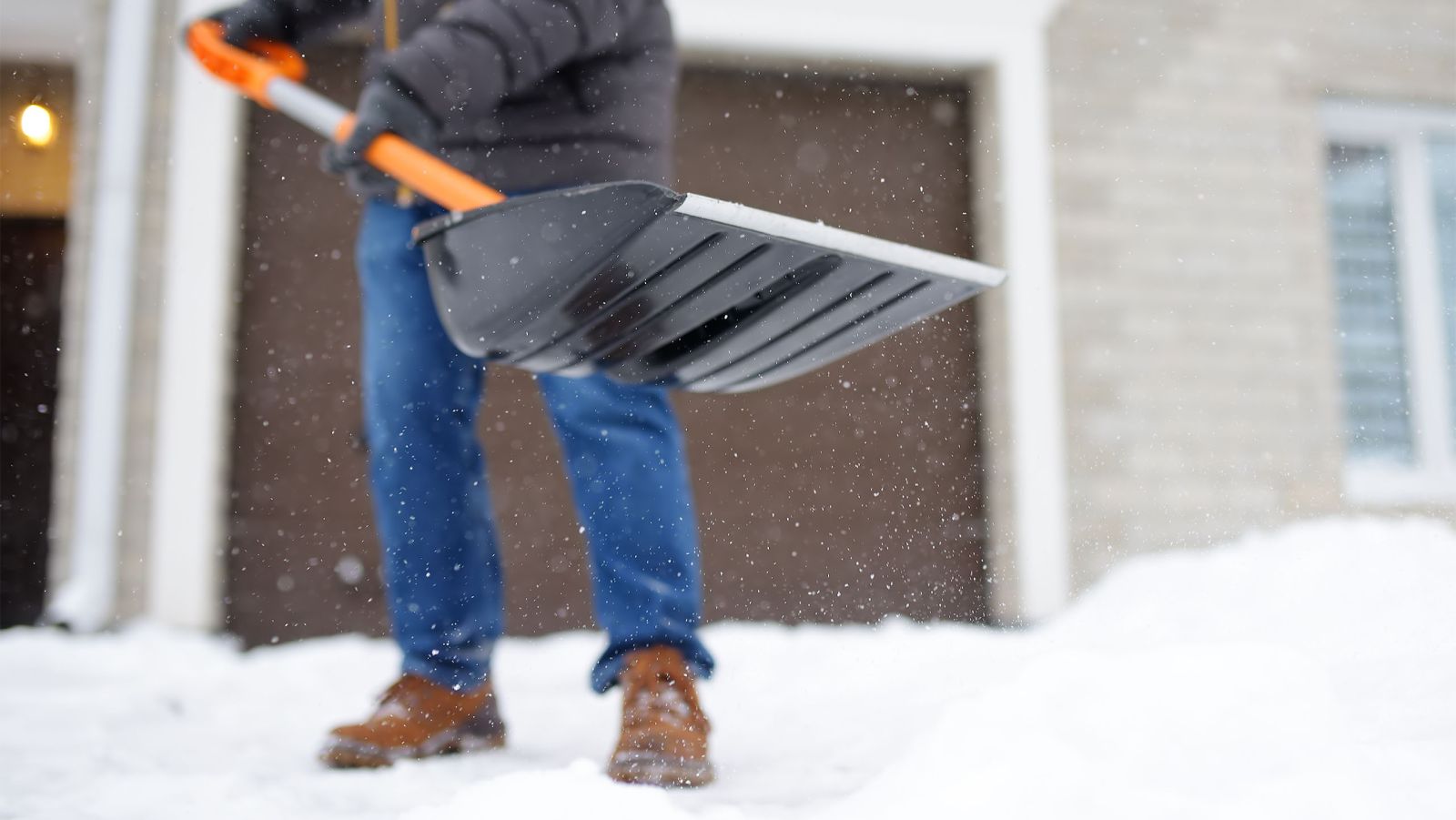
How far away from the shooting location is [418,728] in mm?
A: 1417

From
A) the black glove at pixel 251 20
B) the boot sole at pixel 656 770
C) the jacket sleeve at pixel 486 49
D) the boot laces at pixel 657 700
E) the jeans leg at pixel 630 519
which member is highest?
the black glove at pixel 251 20

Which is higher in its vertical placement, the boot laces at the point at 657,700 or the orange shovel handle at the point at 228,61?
the orange shovel handle at the point at 228,61

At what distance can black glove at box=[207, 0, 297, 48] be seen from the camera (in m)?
1.76

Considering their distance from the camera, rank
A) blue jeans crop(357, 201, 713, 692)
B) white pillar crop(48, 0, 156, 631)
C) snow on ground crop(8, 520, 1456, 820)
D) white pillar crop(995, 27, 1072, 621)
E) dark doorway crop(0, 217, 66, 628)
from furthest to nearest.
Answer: dark doorway crop(0, 217, 66, 628) < white pillar crop(995, 27, 1072, 621) < white pillar crop(48, 0, 156, 631) < blue jeans crop(357, 201, 713, 692) < snow on ground crop(8, 520, 1456, 820)

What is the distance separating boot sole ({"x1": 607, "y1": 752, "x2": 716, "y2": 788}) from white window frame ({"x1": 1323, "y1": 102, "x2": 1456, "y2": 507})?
3.76 meters

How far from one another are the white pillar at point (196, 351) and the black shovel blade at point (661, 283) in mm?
2034

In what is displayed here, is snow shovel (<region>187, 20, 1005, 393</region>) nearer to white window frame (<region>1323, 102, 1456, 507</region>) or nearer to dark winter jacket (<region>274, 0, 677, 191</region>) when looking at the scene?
dark winter jacket (<region>274, 0, 677, 191</region>)

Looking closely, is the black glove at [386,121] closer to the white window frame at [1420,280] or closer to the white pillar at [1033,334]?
the white pillar at [1033,334]

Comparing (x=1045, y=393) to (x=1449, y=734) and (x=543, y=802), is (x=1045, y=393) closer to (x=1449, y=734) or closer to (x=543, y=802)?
(x=1449, y=734)

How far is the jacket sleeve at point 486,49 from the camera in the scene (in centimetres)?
131

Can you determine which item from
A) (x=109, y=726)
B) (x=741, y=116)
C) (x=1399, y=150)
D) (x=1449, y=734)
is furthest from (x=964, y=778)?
(x=1399, y=150)

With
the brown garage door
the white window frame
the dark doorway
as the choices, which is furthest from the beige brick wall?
the dark doorway

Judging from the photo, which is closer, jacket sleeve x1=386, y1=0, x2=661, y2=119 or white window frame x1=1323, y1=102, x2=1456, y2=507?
jacket sleeve x1=386, y1=0, x2=661, y2=119

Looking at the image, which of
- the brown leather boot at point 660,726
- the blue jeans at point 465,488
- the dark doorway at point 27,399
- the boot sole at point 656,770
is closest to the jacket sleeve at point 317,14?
the blue jeans at point 465,488
